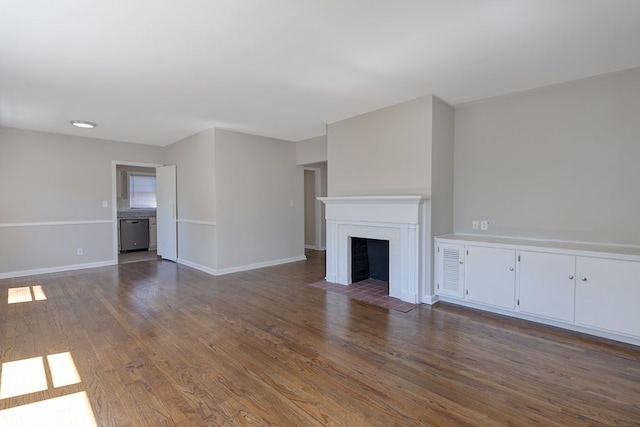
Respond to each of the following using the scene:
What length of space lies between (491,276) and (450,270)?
444mm

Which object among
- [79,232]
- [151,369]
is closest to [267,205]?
[79,232]

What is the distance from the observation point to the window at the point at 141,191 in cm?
802

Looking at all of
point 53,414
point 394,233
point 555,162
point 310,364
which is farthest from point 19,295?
point 555,162

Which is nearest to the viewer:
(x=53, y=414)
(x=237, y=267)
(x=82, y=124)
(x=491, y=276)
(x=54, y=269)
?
(x=53, y=414)

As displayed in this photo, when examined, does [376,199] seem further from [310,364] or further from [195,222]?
[195,222]

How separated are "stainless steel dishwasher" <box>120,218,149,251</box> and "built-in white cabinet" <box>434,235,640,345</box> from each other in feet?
23.3

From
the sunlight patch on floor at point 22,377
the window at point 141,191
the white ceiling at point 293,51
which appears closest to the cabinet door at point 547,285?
Answer: the white ceiling at point 293,51

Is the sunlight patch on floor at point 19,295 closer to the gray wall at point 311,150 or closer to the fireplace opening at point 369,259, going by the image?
the fireplace opening at point 369,259

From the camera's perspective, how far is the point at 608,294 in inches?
106

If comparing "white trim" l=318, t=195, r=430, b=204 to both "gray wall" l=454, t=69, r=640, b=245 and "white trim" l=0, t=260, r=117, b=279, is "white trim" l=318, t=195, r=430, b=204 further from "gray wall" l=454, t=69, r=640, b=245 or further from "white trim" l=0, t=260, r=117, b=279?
"white trim" l=0, t=260, r=117, b=279

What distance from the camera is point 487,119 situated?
3.86 meters

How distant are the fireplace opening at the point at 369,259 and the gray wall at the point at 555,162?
1128 millimetres

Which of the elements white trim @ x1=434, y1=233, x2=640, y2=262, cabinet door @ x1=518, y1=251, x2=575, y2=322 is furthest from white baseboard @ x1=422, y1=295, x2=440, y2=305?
cabinet door @ x1=518, y1=251, x2=575, y2=322

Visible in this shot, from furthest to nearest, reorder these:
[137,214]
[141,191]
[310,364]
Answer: [141,191] → [137,214] → [310,364]
